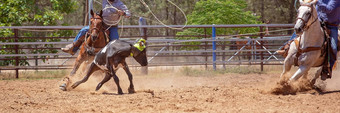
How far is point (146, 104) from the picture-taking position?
580 cm

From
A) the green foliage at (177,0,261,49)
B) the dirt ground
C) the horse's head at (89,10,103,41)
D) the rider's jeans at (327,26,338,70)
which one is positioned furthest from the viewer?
the green foliage at (177,0,261,49)

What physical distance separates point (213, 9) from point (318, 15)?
1082 cm

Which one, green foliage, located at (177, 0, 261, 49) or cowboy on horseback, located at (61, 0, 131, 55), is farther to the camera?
green foliage, located at (177, 0, 261, 49)

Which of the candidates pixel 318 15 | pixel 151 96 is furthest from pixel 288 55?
pixel 151 96

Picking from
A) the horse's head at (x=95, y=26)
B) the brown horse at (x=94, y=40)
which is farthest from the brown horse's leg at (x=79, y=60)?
the horse's head at (x=95, y=26)

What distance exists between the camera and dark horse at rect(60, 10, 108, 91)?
7.84 metres

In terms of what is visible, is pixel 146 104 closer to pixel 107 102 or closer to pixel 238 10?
pixel 107 102

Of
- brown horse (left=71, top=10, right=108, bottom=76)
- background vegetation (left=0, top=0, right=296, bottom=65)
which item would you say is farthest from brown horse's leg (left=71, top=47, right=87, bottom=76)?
background vegetation (left=0, top=0, right=296, bottom=65)

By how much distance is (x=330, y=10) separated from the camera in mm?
6961

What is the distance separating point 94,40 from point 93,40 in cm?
5

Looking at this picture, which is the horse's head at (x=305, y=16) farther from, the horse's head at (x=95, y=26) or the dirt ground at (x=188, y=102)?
the horse's head at (x=95, y=26)

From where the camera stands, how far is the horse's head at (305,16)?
6.31 meters

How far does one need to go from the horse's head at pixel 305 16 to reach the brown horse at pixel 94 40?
367cm

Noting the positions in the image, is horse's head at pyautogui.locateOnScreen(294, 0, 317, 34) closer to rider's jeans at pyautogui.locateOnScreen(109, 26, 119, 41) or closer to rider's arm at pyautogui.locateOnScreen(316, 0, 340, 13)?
rider's arm at pyautogui.locateOnScreen(316, 0, 340, 13)
